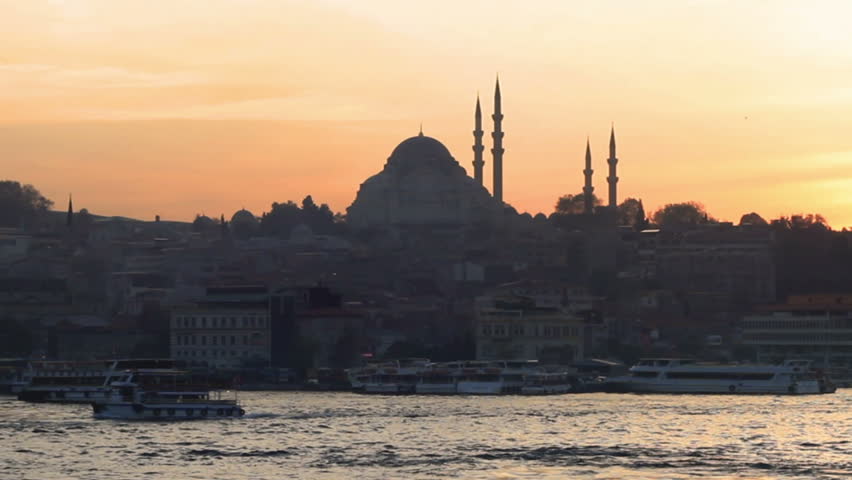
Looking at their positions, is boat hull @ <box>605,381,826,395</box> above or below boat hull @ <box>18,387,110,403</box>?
above

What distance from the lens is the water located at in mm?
41969

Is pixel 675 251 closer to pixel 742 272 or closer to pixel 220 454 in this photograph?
pixel 742 272

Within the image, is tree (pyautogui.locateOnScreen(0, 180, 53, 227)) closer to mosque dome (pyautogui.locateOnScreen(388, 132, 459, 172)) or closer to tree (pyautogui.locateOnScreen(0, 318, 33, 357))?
mosque dome (pyautogui.locateOnScreen(388, 132, 459, 172))

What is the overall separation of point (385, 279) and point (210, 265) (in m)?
11.2

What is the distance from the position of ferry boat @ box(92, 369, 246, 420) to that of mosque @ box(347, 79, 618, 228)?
88621 mm

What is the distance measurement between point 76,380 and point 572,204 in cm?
9484

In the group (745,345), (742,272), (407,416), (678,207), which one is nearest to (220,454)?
(407,416)

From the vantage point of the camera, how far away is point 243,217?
173 metres

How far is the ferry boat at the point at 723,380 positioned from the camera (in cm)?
7577

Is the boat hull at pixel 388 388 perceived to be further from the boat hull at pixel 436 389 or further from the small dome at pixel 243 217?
the small dome at pixel 243 217

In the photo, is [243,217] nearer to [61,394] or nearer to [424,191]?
[424,191]

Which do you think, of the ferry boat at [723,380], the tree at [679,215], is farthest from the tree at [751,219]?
the ferry boat at [723,380]

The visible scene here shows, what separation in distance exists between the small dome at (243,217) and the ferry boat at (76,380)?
101098 mm

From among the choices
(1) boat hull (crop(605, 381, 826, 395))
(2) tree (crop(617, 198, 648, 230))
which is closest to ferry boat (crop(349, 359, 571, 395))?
(1) boat hull (crop(605, 381, 826, 395))
